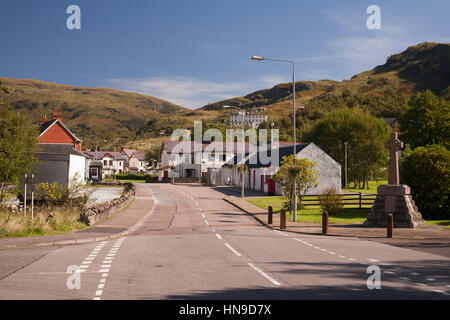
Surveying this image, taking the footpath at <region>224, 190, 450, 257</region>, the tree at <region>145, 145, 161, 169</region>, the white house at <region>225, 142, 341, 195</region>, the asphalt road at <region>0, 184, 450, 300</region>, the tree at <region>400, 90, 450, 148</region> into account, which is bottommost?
the footpath at <region>224, 190, 450, 257</region>

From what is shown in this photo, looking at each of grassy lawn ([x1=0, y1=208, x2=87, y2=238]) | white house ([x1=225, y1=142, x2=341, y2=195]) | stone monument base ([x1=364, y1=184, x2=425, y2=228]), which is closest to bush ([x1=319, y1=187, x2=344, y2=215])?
stone monument base ([x1=364, y1=184, x2=425, y2=228])

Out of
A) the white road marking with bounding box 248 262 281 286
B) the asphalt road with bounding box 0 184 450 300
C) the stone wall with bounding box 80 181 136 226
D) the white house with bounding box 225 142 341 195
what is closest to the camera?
the asphalt road with bounding box 0 184 450 300

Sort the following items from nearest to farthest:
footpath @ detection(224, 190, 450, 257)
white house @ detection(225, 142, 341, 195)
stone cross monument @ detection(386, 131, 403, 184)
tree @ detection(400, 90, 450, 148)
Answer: footpath @ detection(224, 190, 450, 257)
stone cross monument @ detection(386, 131, 403, 184)
white house @ detection(225, 142, 341, 195)
tree @ detection(400, 90, 450, 148)

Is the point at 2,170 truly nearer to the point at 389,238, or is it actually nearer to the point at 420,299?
the point at 389,238

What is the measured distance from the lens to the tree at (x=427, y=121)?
182 ft

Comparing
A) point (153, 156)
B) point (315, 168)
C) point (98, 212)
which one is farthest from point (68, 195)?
point (153, 156)

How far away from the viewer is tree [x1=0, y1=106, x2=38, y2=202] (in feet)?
83.1

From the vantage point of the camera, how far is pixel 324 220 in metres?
20.8

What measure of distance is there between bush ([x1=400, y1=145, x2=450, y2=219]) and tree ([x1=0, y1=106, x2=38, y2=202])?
81.0 ft

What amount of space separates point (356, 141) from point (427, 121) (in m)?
13.0

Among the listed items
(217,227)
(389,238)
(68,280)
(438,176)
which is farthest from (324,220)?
(68,280)

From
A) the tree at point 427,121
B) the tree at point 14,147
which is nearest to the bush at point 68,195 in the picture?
the tree at point 14,147

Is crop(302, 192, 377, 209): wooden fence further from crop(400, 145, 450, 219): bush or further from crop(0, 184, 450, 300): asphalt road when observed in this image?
crop(0, 184, 450, 300): asphalt road

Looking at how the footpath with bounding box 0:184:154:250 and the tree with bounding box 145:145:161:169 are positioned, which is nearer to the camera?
the footpath with bounding box 0:184:154:250
